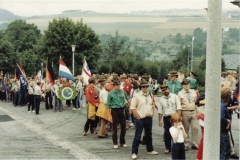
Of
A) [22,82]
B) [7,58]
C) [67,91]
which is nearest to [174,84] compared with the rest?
A: [67,91]

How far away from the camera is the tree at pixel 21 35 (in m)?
99.2

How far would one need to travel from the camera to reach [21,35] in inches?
3979

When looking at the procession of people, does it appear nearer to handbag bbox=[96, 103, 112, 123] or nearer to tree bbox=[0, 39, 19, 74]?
handbag bbox=[96, 103, 112, 123]

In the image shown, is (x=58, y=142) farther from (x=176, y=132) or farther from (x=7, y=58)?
(x=7, y=58)

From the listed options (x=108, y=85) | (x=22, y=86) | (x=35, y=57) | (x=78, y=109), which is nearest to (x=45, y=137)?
(x=108, y=85)

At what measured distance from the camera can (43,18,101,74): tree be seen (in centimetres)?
5728

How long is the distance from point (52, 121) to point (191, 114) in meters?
7.82

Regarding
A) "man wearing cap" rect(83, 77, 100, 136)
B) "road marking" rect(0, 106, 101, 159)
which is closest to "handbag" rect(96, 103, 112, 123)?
"man wearing cap" rect(83, 77, 100, 136)

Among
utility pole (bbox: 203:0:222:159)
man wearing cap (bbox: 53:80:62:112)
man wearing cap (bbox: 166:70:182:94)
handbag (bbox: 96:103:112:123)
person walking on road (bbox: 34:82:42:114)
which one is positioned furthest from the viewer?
man wearing cap (bbox: 53:80:62:112)

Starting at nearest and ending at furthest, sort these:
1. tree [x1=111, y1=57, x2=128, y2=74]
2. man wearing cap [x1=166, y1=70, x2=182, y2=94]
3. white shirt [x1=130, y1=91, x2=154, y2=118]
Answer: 1. white shirt [x1=130, y1=91, x2=154, y2=118]
2. man wearing cap [x1=166, y1=70, x2=182, y2=94]
3. tree [x1=111, y1=57, x2=128, y2=74]

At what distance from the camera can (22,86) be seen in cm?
2761

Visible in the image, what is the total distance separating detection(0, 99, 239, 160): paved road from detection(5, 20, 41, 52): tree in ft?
268

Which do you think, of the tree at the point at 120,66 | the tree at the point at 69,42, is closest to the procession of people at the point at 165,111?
the tree at the point at 69,42

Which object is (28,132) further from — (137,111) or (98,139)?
(137,111)
